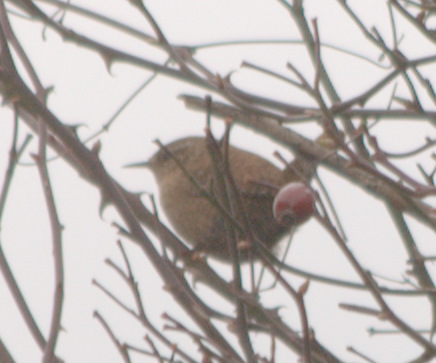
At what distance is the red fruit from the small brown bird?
217 cm

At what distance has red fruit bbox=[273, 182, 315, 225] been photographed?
98.1 inches

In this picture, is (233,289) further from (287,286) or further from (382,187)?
(382,187)

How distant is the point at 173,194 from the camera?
5.66 m

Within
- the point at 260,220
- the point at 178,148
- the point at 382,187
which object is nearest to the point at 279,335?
the point at 382,187

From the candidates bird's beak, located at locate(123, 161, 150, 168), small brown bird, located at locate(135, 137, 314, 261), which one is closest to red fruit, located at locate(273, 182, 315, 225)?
small brown bird, located at locate(135, 137, 314, 261)

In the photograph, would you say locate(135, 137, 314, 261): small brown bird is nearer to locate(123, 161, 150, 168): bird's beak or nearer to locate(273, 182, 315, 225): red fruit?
locate(123, 161, 150, 168): bird's beak

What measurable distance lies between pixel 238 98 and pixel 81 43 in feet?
1.77

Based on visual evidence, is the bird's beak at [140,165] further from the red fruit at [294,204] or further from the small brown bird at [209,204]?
the red fruit at [294,204]

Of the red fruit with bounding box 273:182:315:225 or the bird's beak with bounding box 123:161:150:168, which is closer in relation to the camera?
the red fruit with bounding box 273:182:315:225

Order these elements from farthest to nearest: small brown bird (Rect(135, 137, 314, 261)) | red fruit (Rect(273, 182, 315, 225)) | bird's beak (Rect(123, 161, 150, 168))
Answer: bird's beak (Rect(123, 161, 150, 168)) → small brown bird (Rect(135, 137, 314, 261)) → red fruit (Rect(273, 182, 315, 225))

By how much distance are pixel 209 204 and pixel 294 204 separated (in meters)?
2.84

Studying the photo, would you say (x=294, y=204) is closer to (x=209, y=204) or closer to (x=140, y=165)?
(x=209, y=204)

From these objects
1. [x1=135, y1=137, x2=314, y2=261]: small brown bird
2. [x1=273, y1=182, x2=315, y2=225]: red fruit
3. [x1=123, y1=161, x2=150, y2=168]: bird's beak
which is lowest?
[x1=273, y1=182, x2=315, y2=225]: red fruit

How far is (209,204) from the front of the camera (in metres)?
5.33
